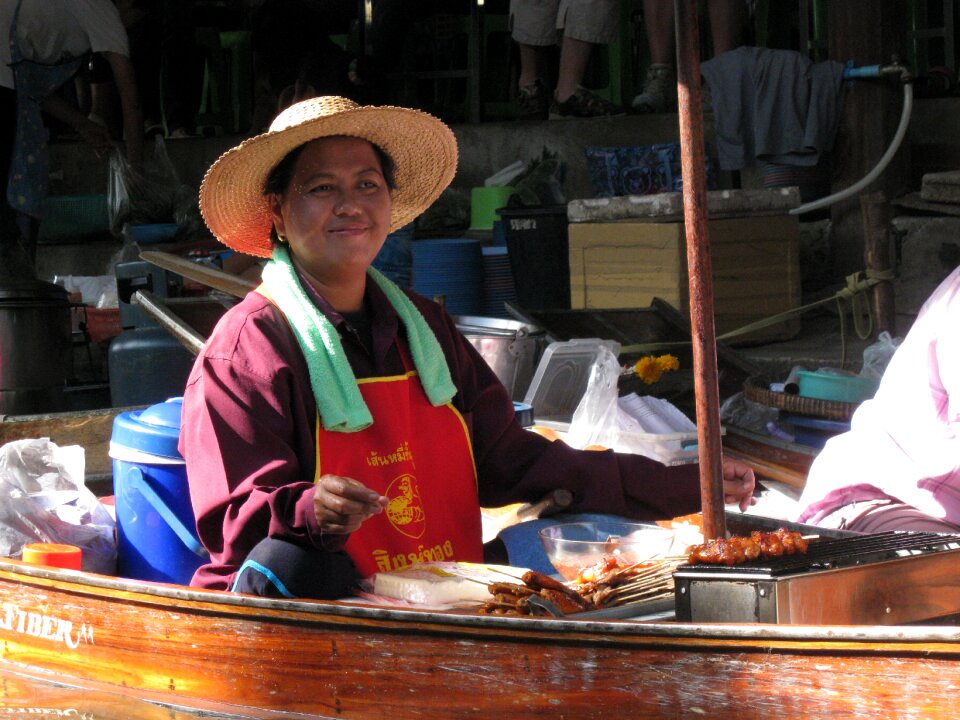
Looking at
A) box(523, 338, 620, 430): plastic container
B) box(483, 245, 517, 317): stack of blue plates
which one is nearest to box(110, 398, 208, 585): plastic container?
box(523, 338, 620, 430): plastic container

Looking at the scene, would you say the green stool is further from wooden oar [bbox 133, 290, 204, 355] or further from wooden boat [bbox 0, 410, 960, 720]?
wooden boat [bbox 0, 410, 960, 720]

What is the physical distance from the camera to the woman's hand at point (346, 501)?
2252mm

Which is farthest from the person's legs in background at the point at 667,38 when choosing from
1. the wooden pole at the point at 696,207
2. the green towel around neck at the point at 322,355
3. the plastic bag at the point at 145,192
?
the wooden pole at the point at 696,207

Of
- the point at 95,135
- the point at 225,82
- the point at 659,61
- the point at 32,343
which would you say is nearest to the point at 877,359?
the point at 32,343

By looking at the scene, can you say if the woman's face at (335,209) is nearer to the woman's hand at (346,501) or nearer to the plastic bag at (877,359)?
the woman's hand at (346,501)

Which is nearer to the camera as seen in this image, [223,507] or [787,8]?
[223,507]

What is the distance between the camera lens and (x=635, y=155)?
7.25 meters

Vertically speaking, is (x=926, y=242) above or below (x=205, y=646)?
above

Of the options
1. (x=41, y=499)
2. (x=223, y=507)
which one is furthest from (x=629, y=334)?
(x=223, y=507)

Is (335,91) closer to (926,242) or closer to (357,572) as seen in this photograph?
(926,242)

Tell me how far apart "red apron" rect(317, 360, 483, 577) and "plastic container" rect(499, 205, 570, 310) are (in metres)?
3.90

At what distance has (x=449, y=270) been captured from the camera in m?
6.71

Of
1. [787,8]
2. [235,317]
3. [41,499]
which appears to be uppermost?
[787,8]

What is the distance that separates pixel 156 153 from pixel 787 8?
3.91m
